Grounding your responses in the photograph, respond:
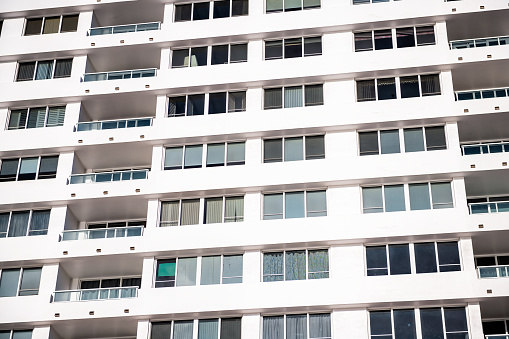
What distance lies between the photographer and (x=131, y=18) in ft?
181


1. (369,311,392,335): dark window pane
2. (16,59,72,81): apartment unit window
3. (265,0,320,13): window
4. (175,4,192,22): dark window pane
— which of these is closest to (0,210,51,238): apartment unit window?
(16,59,72,81): apartment unit window

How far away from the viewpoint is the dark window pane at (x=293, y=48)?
50.7 meters

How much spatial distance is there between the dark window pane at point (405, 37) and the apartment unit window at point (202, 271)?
16082 mm

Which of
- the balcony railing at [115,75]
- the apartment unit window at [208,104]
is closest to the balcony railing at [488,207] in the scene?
the apartment unit window at [208,104]

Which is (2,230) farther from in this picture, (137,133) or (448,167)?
(448,167)

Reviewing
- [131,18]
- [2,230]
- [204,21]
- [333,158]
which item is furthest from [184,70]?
[2,230]

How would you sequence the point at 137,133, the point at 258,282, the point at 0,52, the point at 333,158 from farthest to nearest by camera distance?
the point at 0,52 → the point at 137,133 → the point at 333,158 → the point at 258,282

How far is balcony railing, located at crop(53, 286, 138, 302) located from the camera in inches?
1767

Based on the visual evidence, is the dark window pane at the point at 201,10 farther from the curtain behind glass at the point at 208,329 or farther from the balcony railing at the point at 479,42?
the curtain behind glass at the point at 208,329

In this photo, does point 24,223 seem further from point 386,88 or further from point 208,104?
point 386,88

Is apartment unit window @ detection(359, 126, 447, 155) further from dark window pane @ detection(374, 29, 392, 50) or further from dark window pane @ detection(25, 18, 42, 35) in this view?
dark window pane @ detection(25, 18, 42, 35)

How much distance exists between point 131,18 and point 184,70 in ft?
22.8

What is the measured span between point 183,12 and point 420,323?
81.2ft

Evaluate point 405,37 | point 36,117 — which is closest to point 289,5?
point 405,37
